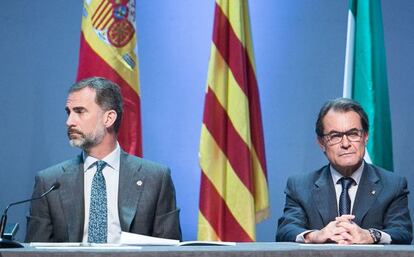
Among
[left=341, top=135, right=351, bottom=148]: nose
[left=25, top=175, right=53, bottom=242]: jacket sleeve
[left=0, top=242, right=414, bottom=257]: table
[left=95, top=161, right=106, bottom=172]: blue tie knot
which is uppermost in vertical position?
[left=341, top=135, right=351, bottom=148]: nose

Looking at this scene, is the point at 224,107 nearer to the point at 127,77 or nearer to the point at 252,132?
the point at 252,132

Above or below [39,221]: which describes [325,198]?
above

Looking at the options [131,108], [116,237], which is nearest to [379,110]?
[131,108]

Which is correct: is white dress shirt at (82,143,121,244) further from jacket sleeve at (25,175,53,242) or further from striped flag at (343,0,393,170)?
striped flag at (343,0,393,170)

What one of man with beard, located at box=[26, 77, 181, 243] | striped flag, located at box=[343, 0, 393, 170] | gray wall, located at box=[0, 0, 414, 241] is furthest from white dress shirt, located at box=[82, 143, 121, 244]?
striped flag, located at box=[343, 0, 393, 170]

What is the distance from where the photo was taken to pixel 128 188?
377cm

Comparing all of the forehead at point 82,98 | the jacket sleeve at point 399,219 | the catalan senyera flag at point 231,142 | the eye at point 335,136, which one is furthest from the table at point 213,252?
the catalan senyera flag at point 231,142

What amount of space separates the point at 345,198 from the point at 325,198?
93 millimetres

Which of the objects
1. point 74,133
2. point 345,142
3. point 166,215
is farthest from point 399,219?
point 74,133

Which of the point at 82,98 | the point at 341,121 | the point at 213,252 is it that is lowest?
the point at 213,252

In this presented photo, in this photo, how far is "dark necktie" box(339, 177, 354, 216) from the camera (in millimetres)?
3688

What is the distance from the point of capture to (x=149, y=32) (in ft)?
17.4

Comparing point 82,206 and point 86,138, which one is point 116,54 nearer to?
point 86,138

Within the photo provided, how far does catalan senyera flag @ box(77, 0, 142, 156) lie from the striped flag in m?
1.24
